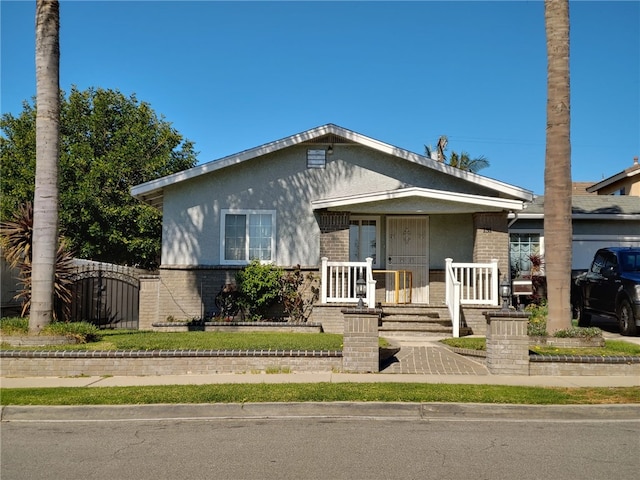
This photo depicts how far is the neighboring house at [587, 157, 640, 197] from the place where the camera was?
27.3m

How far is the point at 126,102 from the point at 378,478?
1331 inches

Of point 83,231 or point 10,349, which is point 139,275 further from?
point 83,231

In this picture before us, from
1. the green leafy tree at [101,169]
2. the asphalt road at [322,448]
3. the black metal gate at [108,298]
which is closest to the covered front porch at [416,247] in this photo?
the black metal gate at [108,298]

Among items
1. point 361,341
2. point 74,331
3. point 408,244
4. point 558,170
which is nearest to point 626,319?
point 558,170

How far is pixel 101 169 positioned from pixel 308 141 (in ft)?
57.1

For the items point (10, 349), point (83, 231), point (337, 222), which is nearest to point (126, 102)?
point (83, 231)

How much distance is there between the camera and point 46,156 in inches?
466

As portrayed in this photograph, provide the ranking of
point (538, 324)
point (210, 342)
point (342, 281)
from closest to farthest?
point (210, 342) < point (538, 324) < point (342, 281)

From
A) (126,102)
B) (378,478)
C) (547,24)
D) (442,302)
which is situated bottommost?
(378,478)

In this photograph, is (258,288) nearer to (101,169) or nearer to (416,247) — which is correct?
(416,247)

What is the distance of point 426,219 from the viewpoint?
1678 cm

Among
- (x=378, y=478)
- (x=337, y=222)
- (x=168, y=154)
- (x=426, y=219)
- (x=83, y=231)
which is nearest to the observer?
(x=378, y=478)

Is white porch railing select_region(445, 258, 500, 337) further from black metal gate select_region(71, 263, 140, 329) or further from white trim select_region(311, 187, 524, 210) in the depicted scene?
black metal gate select_region(71, 263, 140, 329)

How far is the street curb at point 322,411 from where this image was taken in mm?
7578
